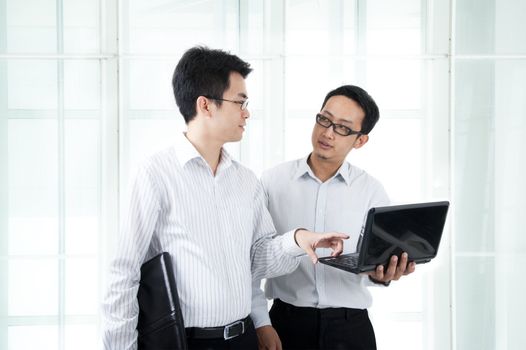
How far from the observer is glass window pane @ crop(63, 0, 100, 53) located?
3.12m

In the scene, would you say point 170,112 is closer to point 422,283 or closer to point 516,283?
point 422,283

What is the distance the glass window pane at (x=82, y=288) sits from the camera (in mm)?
3146

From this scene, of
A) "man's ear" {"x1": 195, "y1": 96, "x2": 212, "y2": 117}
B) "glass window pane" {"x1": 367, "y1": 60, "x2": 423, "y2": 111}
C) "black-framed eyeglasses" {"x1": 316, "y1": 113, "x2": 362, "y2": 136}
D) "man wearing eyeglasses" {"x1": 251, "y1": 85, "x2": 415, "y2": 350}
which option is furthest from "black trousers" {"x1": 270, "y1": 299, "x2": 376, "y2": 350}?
"glass window pane" {"x1": 367, "y1": 60, "x2": 423, "y2": 111}

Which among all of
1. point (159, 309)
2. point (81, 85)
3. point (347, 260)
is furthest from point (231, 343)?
point (81, 85)

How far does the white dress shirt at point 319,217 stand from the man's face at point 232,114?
42 centimetres

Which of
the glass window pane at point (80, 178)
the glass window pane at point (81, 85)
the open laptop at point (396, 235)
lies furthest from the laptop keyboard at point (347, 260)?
the glass window pane at point (81, 85)

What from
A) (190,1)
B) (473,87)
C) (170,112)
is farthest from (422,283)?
(190,1)

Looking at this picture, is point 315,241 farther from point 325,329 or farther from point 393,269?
point 325,329

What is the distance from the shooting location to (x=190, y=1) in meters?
3.16

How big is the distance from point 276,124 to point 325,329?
1.43 m

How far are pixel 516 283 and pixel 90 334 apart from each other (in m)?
2.58

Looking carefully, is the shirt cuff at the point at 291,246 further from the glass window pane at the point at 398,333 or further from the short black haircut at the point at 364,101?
the glass window pane at the point at 398,333

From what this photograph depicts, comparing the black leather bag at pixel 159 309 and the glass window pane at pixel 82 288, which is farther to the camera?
the glass window pane at pixel 82 288

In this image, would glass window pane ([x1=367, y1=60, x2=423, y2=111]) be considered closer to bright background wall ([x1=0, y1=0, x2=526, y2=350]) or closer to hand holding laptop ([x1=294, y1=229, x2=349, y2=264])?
bright background wall ([x1=0, y1=0, x2=526, y2=350])
